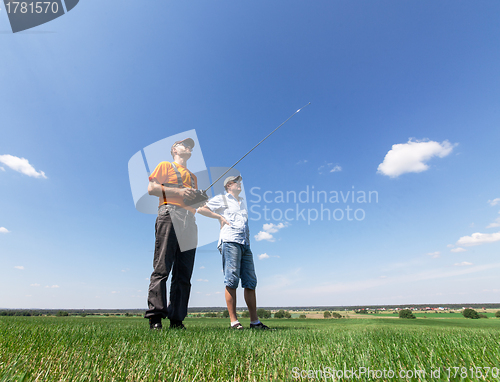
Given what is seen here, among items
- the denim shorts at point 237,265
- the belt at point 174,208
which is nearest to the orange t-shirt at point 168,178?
the belt at point 174,208

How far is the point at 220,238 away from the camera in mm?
4004

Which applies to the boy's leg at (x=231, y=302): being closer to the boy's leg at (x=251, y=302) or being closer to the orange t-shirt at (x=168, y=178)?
the boy's leg at (x=251, y=302)

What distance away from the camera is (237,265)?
372cm

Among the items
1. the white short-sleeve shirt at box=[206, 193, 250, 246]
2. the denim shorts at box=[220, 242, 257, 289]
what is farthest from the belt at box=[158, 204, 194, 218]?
the denim shorts at box=[220, 242, 257, 289]

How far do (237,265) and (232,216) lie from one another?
80cm

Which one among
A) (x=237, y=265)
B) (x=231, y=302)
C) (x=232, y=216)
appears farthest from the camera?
→ (x=232, y=216)

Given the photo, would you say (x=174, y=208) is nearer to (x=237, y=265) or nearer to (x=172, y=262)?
(x=172, y=262)

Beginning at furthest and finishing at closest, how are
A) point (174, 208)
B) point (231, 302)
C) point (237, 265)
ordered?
point (237, 265) → point (231, 302) → point (174, 208)

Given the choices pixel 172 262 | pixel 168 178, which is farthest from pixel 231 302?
pixel 168 178

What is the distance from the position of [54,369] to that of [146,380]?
18.7 inches

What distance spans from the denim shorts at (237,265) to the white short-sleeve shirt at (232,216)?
11 centimetres

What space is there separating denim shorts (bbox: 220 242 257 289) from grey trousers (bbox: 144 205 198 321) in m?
0.55

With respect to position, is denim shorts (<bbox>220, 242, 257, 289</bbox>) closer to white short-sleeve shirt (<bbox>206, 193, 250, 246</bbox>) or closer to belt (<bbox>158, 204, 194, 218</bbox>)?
white short-sleeve shirt (<bbox>206, 193, 250, 246</bbox>)

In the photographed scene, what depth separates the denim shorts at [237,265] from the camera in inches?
143
